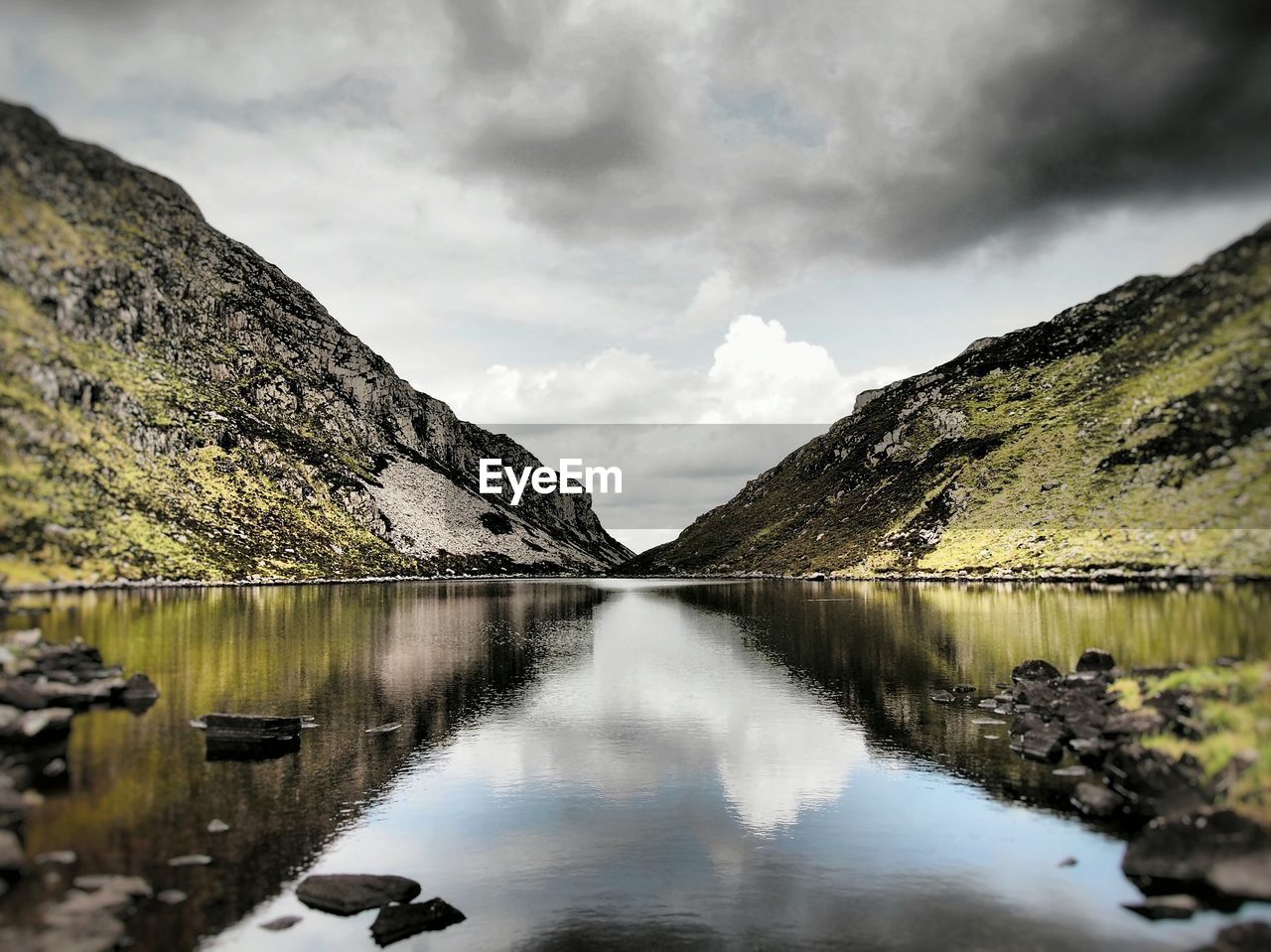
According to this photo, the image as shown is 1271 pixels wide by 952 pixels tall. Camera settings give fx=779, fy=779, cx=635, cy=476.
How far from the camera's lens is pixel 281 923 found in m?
24.4

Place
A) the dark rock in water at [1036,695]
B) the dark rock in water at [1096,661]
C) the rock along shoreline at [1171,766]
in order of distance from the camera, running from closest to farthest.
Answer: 1. the rock along shoreline at [1171,766]
2. the dark rock in water at [1036,695]
3. the dark rock in water at [1096,661]

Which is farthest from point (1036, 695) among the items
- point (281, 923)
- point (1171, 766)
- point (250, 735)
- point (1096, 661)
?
point (250, 735)

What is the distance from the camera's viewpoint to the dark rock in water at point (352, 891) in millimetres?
25828

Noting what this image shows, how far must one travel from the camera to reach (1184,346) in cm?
4978

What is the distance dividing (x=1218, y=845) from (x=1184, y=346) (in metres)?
34.1

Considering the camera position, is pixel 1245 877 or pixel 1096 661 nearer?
pixel 1245 877

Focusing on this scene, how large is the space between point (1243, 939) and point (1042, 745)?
2297 centimetres

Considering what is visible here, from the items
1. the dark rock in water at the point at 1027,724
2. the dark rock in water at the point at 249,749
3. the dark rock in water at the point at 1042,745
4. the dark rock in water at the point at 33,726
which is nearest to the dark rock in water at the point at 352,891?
the dark rock in water at the point at 249,749

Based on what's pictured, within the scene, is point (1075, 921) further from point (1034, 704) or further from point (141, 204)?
point (141, 204)

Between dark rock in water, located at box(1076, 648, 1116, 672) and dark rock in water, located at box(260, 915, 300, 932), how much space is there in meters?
51.7

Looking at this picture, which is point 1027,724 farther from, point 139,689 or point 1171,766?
point 139,689

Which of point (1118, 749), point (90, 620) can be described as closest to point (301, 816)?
point (1118, 749)

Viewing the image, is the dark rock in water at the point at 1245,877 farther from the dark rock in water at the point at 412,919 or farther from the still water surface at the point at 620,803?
the dark rock in water at the point at 412,919

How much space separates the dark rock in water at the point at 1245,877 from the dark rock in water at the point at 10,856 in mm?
40457
